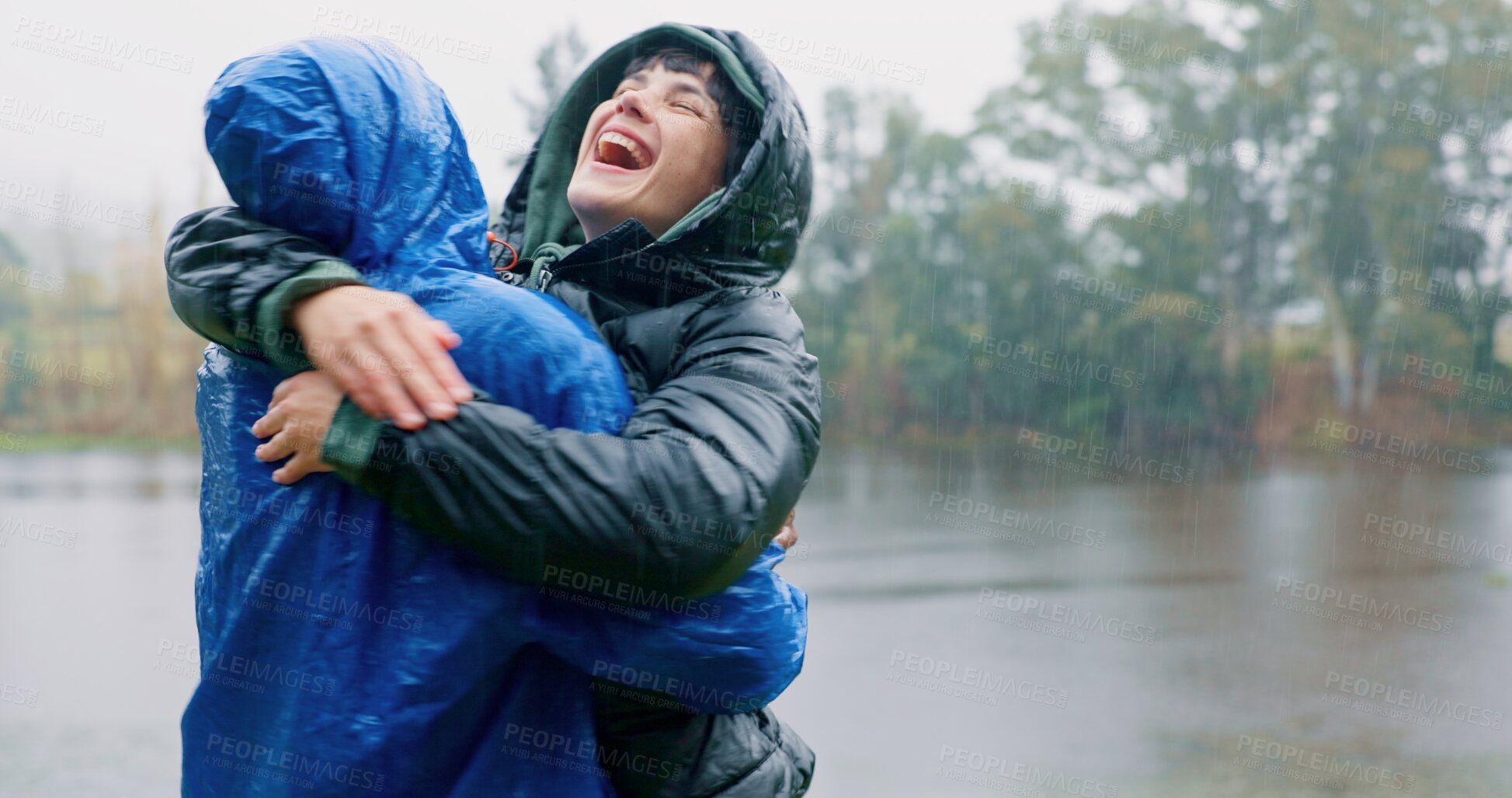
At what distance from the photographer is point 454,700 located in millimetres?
1348

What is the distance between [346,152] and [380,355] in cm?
25

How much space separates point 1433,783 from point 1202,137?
579 inches

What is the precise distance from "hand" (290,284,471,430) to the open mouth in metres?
0.49

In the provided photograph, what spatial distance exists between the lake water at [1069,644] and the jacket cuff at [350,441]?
4.18 m

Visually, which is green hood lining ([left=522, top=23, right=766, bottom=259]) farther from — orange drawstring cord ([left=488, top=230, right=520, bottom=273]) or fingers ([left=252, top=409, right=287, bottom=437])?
fingers ([left=252, top=409, right=287, bottom=437])

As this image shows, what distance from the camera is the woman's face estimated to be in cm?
163

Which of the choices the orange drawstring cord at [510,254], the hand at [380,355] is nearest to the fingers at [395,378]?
the hand at [380,355]

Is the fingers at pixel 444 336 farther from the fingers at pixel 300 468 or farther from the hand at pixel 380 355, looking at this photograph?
the fingers at pixel 300 468

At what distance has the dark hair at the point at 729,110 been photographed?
5.45 feet

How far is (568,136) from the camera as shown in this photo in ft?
6.30

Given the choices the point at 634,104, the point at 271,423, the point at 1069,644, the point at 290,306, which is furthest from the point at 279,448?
the point at 1069,644

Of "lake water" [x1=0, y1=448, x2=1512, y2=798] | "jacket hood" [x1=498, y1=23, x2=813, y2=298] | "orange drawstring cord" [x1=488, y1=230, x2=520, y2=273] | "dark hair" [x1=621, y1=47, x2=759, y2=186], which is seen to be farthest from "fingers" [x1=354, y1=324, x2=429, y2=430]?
"lake water" [x1=0, y1=448, x2=1512, y2=798]

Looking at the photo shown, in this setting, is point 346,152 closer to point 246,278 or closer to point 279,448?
point 246,278

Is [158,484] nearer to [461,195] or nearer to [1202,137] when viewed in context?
[461,195]
